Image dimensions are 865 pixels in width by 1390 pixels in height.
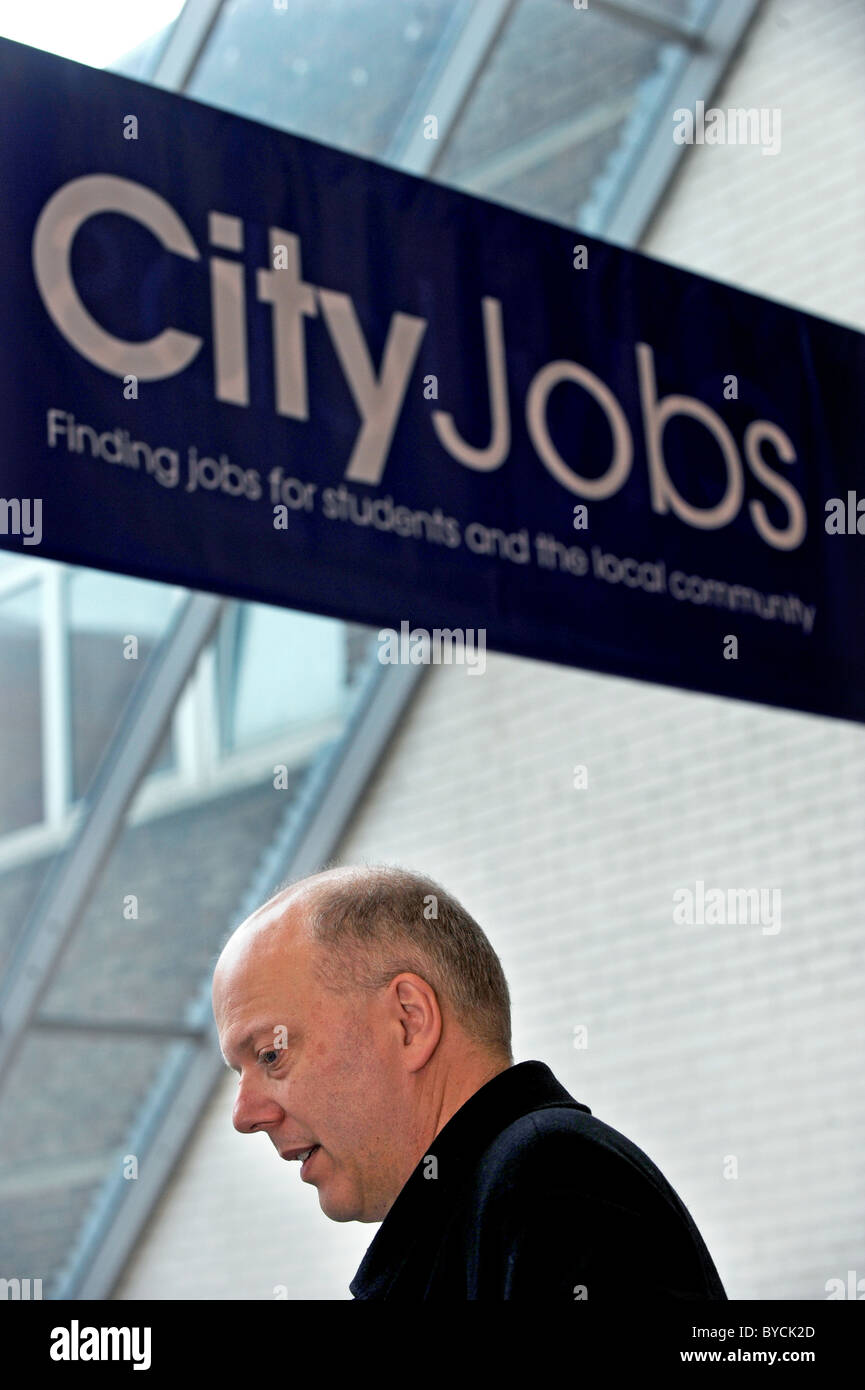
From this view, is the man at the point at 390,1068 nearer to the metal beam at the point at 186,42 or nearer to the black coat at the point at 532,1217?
the black coat at the point at 532,1217

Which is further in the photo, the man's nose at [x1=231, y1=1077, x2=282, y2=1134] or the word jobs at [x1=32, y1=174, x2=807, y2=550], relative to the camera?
the word jobs at [x1=32, y1=174, x2=807, y2=550]

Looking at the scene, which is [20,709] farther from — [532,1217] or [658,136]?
[532,1217]

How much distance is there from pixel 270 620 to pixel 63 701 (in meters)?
0.85

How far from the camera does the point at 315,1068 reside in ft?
6.36

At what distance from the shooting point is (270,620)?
Answer: 687 centimetres

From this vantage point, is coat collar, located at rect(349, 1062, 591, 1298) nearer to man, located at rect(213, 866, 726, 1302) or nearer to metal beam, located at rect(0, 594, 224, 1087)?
man, located at rect(213, 866, 726, 1302)

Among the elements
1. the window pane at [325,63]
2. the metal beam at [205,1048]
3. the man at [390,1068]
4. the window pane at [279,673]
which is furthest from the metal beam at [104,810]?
the man at [390,1068]

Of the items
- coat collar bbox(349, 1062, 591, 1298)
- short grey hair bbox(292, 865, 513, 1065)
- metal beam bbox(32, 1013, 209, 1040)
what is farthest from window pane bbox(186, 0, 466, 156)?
coat collar bbox(349, 1062, 591, 1298)

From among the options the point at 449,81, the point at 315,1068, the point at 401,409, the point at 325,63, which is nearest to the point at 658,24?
the point at 449,81

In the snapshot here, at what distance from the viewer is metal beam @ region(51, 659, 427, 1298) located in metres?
7.28

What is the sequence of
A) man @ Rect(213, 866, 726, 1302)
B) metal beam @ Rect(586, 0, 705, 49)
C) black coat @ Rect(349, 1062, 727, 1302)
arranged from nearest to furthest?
black coat @ Rect(349, 1062, 727, 1302) → man @ Rect(213, 866, 726, 1302) → metal beam @ Rect(586, 0, 705, 49)

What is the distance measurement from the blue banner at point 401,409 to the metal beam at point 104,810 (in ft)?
9.14
